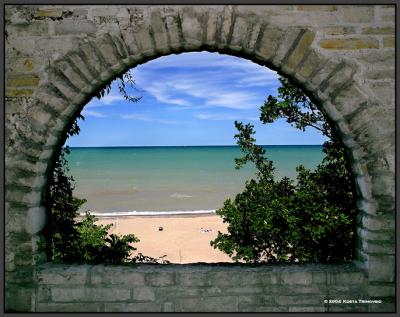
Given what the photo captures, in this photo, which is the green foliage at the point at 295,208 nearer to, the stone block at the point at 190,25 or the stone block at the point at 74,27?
the stone block at the point at 190,25

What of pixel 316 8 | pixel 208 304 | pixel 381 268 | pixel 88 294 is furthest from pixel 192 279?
pixel 316 8

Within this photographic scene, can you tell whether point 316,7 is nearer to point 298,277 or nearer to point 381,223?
point 381,223

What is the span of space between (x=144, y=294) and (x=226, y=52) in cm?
211

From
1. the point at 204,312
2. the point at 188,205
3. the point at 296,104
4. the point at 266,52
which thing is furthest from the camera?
the point at 188,205

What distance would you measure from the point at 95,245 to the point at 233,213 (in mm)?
2049

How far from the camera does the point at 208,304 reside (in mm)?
3180

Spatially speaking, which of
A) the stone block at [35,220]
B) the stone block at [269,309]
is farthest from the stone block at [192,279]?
the stone block at [35,220]

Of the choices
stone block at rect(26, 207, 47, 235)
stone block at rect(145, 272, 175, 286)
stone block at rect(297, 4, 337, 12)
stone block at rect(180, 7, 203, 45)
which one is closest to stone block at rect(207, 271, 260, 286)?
stone block at rect(145, 272, 175, 286)

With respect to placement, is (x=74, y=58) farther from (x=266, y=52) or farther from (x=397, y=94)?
(x=397, y=94)

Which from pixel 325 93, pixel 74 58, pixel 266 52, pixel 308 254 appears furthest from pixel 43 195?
pixel 308 254

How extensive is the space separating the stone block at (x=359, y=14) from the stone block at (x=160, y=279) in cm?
251

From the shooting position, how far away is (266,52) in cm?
298

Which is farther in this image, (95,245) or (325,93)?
(95,245)

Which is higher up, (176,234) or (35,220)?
(35,220)
